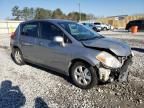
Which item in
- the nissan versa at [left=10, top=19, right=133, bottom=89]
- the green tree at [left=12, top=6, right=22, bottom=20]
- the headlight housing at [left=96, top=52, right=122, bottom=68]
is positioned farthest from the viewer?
the green tree at [left=12, top=6, right=22, bottom=20]

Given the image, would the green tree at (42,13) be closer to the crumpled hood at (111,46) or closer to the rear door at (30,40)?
the rear door at (30,40)

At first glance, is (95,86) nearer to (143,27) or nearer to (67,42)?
(67,42)

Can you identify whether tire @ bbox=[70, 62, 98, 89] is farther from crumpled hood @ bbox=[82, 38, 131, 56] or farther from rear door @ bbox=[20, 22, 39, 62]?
rear door @ bbox=[20, 22, 39, 62]

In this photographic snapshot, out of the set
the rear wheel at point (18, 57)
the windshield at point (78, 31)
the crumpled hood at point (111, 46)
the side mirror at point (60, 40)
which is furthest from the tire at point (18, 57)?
the crumpled hood at point (111, 46)

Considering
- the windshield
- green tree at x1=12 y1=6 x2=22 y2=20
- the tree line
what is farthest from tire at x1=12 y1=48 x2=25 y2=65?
green tree at x1=12 y1=6 x2=22 y2=20

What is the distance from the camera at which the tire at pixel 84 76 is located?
526 centimetres

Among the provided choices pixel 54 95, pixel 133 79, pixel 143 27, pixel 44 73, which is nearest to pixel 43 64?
pixel 44 73

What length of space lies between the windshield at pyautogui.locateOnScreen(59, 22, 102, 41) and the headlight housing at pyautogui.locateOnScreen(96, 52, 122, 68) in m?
0.91

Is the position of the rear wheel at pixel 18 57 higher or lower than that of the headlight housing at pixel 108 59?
lower

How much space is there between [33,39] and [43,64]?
0.93 meters

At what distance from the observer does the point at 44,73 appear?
6.99 meters

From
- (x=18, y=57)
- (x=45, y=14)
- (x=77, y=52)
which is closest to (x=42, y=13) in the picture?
(x=45, y=14)

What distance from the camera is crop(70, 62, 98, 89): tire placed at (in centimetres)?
526

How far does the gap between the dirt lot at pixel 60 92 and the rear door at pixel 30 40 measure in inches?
25.1
